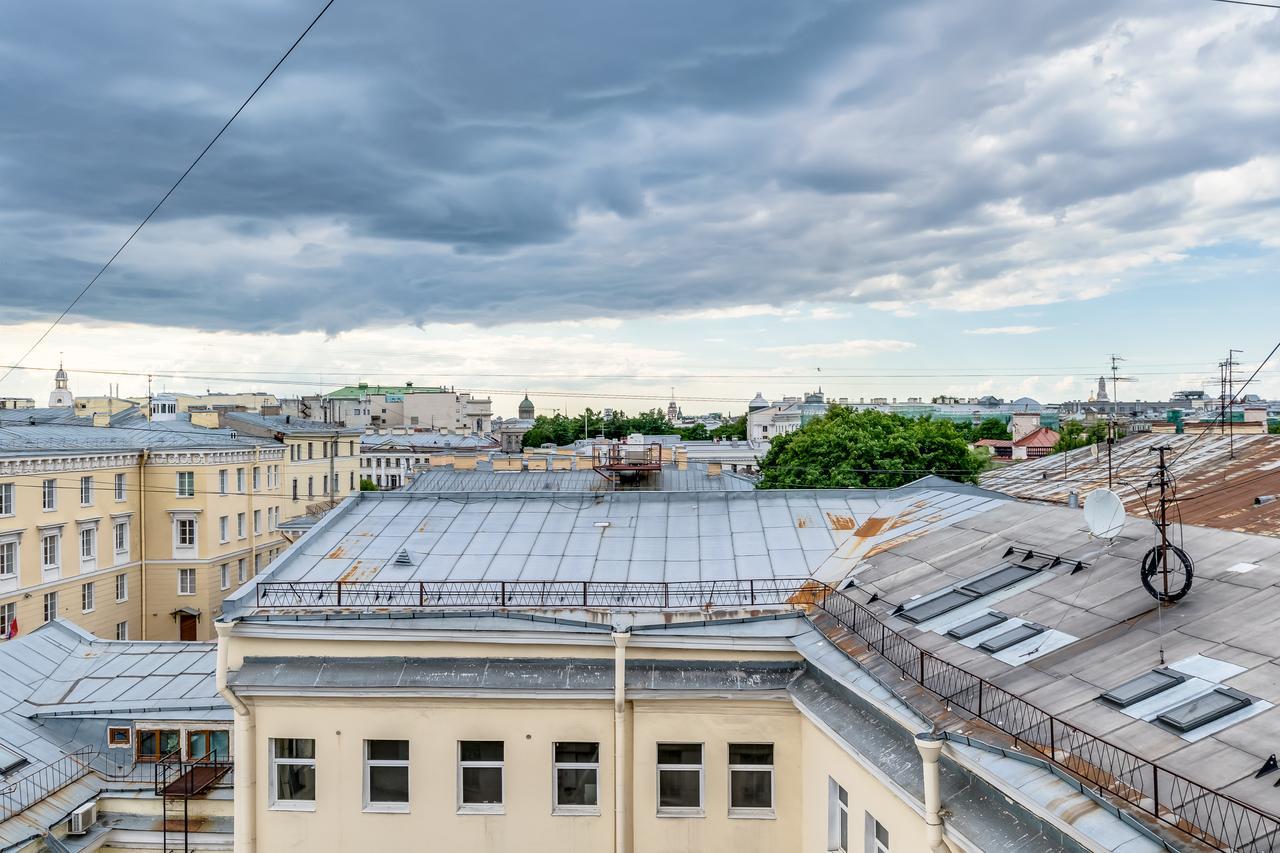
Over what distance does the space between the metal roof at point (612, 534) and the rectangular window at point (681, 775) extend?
3.09m

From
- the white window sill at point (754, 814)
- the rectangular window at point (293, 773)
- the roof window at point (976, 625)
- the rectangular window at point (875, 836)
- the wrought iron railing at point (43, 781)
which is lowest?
the wrought iron railing at point (43, 781)

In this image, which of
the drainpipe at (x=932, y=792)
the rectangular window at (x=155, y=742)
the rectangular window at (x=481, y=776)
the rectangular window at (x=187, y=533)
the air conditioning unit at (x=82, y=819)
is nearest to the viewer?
the drainpipe at (x=932, y=792)

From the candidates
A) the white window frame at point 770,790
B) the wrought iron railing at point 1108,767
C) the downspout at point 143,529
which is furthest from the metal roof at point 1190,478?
the downspout at point 143,529

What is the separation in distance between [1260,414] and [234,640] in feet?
138

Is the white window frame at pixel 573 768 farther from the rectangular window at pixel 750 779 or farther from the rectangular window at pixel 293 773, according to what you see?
the rectangular window at pixel 293 773

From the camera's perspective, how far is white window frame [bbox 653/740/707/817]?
43.1 feet

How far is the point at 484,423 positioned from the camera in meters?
162

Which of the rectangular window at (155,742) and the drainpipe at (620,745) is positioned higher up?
the drainpipe at (620,745)

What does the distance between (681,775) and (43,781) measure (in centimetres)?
1166

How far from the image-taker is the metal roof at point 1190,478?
522 inches

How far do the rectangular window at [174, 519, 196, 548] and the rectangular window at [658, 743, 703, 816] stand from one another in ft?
118

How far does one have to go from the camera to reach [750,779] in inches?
519

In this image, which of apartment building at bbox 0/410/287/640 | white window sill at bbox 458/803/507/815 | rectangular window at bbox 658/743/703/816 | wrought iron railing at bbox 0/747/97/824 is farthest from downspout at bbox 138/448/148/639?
rectangular window at bbox 658/743/703/816

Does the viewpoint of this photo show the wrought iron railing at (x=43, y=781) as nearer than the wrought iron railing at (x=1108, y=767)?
No
